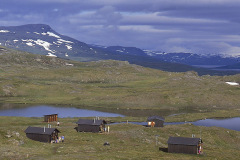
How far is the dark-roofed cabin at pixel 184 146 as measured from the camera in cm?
8950

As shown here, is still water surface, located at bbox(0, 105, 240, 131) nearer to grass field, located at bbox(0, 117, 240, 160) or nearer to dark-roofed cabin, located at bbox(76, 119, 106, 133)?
grass field, located at bbox(0, 117, 240, 160)

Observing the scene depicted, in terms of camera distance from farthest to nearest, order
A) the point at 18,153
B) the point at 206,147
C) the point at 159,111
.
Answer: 1. the point at 159,111
2. the point at 206,147
3. the point at 18,153

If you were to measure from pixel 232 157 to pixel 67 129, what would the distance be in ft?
161

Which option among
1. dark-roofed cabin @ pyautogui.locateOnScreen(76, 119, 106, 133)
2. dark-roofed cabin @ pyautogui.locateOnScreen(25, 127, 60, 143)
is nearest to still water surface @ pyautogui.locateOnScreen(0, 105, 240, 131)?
dark-roofed cabin @ pyautogui.locateOnScreen(76, 119, 106, 133)

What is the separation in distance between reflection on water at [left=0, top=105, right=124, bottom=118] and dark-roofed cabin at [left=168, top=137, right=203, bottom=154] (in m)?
70.3

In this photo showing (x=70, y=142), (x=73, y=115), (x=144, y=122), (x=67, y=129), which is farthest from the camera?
(x=73, y=115)

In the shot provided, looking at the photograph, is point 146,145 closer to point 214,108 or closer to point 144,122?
point 144,122

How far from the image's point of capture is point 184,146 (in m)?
90.2

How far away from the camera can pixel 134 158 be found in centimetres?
7762

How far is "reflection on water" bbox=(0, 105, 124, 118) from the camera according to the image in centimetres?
15375

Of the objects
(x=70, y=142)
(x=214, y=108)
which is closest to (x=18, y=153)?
(x=70, y=142)

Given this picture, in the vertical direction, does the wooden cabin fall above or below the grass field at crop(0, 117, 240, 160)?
above

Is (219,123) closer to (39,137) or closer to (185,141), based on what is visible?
(185,141)

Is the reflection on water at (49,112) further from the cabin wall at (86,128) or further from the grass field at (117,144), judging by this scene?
the cabin wall at (86,128)
